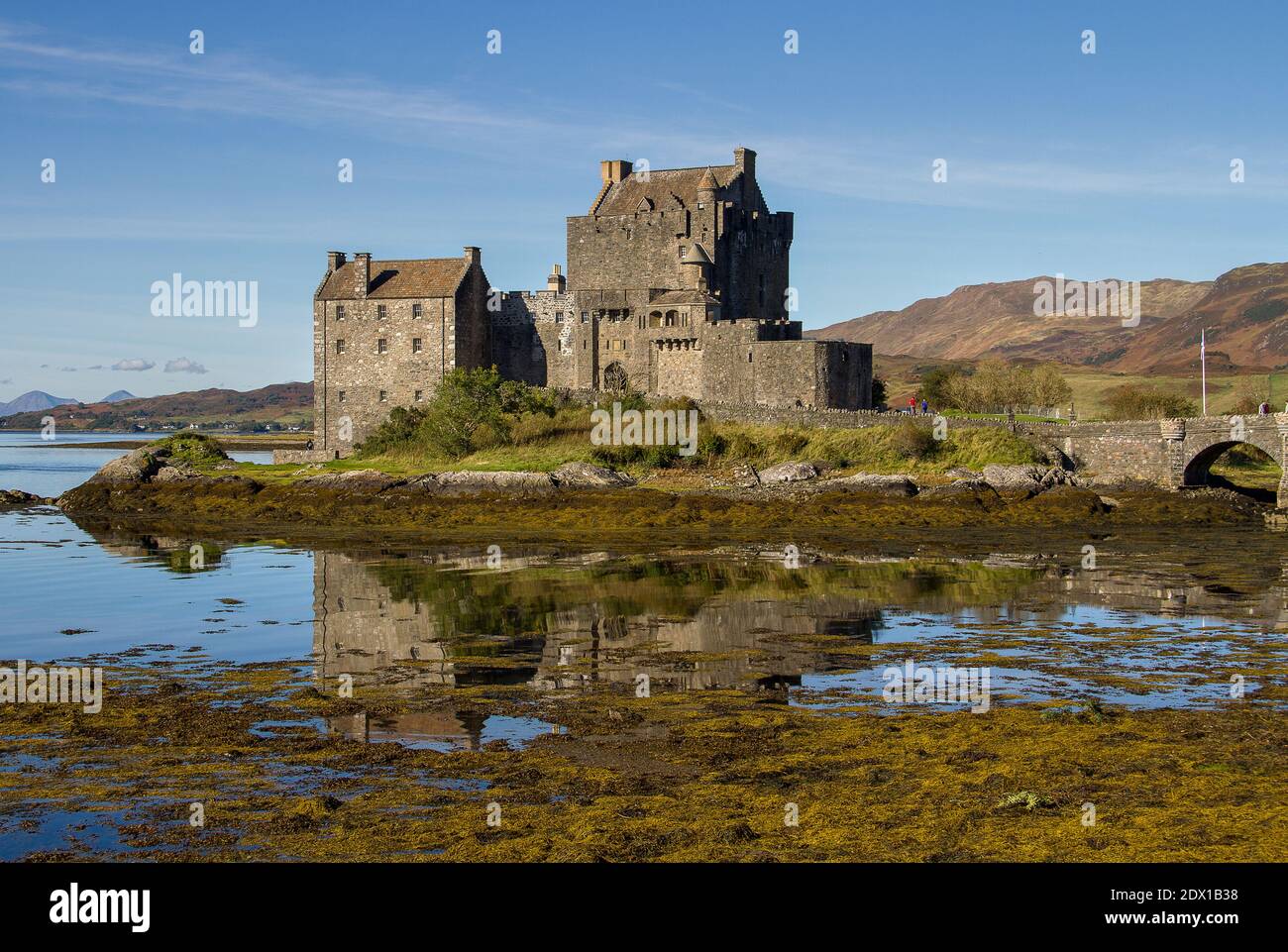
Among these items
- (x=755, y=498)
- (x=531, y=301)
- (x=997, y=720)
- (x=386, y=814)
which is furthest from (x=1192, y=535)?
(x=531, y=301)

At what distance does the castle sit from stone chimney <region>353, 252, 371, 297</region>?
103 mm

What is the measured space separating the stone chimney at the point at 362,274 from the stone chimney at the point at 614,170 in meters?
14.5

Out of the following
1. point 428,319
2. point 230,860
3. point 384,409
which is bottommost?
point 230,860

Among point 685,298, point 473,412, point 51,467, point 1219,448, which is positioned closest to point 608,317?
point 685,298

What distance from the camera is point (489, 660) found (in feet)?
69.2

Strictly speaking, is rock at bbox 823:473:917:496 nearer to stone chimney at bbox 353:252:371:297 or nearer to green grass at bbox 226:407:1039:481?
green grass at bbox 226:407:1039:481

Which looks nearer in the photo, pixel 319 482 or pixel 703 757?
pixel 703 757

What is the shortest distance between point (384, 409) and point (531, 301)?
369 inches

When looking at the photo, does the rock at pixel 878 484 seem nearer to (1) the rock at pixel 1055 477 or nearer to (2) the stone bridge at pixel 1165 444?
(1) the rock at pixel 1055 477

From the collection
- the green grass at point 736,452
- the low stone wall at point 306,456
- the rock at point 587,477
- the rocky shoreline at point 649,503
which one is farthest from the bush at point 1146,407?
the low stone wall at point 306,456

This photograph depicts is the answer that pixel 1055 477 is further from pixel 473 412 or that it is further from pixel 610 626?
pixel 610 626

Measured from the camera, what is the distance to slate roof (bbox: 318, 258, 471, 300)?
65438mm
